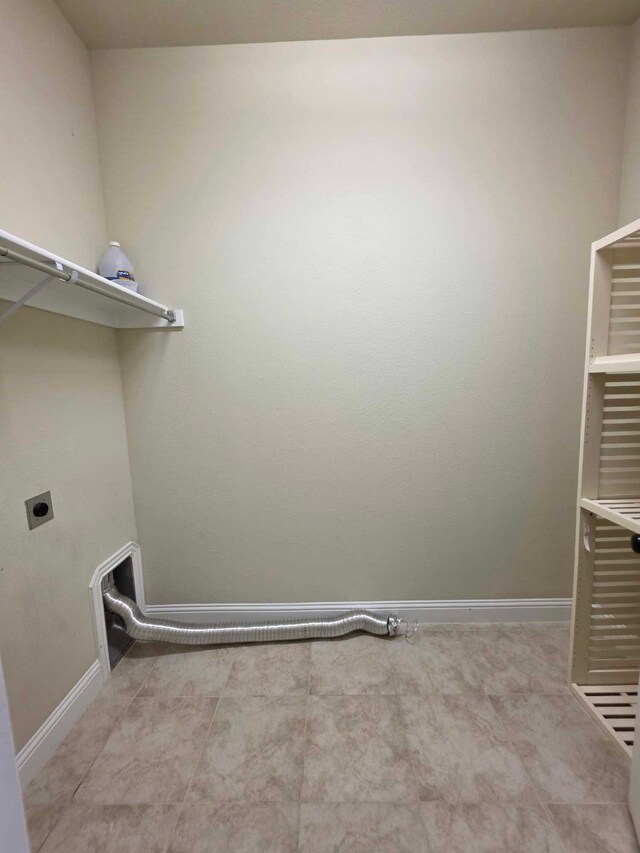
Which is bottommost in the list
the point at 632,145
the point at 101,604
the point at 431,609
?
the point at 431,609

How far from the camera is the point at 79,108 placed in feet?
4.60

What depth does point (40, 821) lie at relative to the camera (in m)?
0.99

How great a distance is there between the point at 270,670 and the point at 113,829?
65 cm

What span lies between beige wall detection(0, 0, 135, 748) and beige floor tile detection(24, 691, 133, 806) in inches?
5.8

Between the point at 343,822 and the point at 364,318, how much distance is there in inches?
68.7

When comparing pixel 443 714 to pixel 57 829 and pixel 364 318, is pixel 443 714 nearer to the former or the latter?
pixel 57 829

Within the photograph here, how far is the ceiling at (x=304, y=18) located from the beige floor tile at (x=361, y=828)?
275 cm

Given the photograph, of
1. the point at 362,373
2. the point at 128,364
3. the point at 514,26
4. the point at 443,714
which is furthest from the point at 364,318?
the point at 443,714

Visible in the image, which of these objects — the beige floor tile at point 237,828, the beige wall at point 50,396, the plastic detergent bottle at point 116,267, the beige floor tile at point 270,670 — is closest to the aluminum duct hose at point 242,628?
the beige floor tile at point 270,670

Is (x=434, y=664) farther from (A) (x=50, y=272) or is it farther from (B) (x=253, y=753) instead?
(A) (x=50, y=272)

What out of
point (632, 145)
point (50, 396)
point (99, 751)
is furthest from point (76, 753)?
point (632, 145)

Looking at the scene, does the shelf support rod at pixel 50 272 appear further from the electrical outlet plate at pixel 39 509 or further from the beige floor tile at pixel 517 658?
the beige floor tile at pixel 517 658

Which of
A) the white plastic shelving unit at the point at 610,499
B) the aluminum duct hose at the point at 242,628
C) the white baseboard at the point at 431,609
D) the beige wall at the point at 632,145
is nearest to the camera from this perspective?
the white plastic shelving unit at the point at 610,499

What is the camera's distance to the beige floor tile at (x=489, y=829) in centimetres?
92
